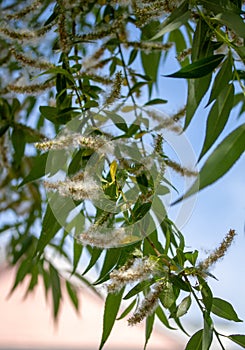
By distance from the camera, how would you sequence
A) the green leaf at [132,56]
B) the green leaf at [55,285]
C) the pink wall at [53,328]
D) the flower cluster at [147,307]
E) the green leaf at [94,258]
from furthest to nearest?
the pink wall at [53,328]
the green leaf at [55,285]
the green leaf at [132,56]
the green leaf at [94,258]
the flower cluster at [147,307]

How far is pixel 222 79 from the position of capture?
1.55 ft

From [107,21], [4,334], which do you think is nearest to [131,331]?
[4,334]

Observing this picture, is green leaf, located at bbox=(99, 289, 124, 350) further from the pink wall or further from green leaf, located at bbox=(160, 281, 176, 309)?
the pink wall

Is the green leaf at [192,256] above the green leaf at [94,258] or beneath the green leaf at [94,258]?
beneath

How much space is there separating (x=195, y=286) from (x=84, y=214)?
148 millimetres

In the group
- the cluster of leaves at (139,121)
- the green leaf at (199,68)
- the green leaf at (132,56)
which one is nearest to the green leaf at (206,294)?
the cluster of leaves at (139,121)

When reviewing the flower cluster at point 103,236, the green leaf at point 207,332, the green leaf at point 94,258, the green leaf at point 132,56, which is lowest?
the green leaf at point 207,332

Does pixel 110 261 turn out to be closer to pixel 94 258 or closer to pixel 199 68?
pixel 94 258

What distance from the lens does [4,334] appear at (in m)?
3.61

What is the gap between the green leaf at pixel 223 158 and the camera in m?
0.51

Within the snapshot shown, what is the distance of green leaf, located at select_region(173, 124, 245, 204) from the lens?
51 centimetres

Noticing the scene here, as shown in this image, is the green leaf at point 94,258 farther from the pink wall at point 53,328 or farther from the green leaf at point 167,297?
the pink wall at point 53,328

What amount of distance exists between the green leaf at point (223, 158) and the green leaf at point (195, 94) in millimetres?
42

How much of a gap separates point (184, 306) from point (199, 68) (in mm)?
151
